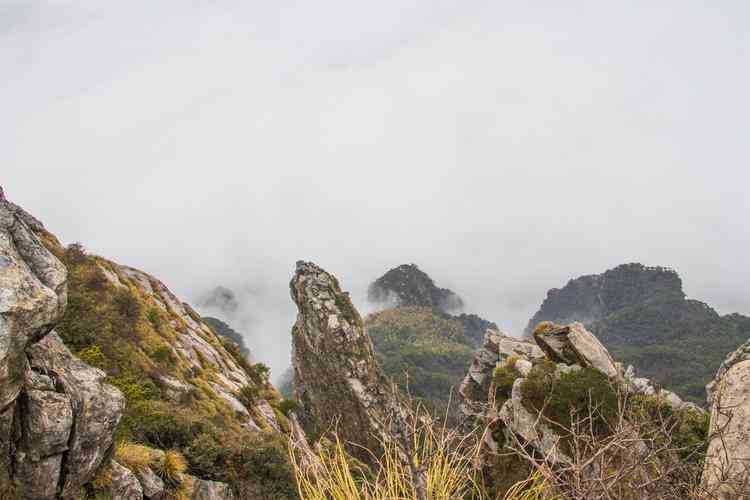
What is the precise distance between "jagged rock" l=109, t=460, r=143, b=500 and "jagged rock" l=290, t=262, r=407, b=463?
48.9 m

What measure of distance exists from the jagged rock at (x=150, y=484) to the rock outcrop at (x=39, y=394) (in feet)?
6.92

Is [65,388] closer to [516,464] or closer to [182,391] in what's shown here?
[182,391]

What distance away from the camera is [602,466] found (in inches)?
163

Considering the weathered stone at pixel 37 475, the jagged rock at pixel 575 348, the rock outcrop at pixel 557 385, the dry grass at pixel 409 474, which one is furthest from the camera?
the jagged rock at pixel 575 348

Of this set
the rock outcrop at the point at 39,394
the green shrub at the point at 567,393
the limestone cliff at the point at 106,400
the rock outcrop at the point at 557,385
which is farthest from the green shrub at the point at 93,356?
the green shrub at the point at 567,393

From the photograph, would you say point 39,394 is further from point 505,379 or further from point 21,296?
point 505,379

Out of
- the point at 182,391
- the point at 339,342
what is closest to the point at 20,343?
the point at 182,391

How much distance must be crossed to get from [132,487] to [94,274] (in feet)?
85.7

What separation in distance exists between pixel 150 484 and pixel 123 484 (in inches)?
60.6

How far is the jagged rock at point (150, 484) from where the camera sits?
1317cm

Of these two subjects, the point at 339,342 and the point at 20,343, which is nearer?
the point at 20,343

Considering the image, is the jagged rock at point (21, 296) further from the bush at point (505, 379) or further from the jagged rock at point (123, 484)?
the bush at point (505, 379)

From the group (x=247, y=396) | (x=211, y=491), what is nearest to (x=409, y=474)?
(x=211, y=491)

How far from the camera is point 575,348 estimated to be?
93.5 feet
